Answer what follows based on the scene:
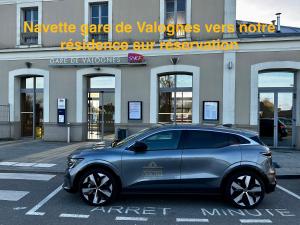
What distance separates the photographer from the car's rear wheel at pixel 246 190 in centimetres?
518

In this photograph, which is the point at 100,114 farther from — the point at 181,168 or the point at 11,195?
the point at 181,168

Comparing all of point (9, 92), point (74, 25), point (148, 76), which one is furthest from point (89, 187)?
point (9, 92)

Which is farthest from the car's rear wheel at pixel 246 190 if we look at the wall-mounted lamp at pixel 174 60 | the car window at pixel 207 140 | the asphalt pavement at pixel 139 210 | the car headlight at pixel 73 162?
the wall-mounted lamp at pixel 174 60

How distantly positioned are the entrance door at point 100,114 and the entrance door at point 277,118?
22.9ft

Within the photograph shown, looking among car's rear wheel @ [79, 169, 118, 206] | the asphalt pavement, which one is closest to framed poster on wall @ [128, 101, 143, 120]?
the asphalt pavement

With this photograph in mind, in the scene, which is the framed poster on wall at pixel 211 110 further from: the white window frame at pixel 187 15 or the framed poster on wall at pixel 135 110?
the white window frame at pixel 187 15

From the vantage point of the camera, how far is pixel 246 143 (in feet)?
17.6

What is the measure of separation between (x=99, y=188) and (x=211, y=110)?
25.2 feet

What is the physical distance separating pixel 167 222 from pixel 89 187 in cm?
165

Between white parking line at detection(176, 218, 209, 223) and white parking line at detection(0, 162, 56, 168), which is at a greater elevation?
white parking line at detection(0, 162, 56, 168)

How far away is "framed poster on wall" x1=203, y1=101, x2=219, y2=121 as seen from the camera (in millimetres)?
11906

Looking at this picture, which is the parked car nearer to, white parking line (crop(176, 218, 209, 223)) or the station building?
the station building

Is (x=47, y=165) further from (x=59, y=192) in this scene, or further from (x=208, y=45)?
(x=208, y=45)

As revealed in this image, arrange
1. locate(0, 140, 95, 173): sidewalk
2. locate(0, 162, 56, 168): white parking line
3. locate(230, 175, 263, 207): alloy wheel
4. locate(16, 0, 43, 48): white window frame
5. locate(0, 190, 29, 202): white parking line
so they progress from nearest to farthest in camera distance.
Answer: locate(230, 175, 263, 207): alloy wheel < locate(0, 190, 29, 202): white parking line < locate(0, 140, 95, 173): sidewalk < locate(0, 162, 56, 168): white parking line < locate(16, 0, 43, 48): white window frame
